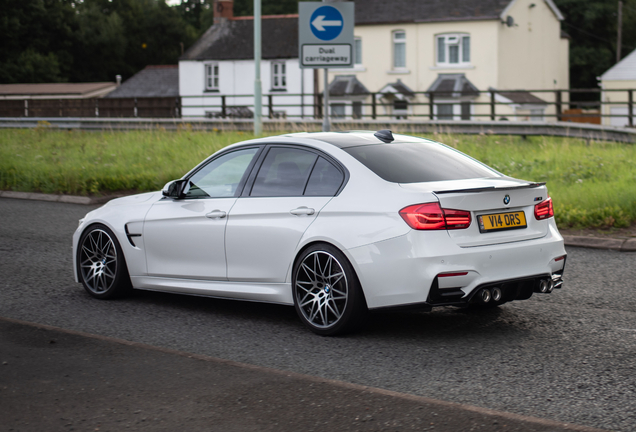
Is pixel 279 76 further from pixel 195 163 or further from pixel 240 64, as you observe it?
pixel 195 163

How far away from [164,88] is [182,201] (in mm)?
57978

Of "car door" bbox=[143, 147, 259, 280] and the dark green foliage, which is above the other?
the dark green foliage

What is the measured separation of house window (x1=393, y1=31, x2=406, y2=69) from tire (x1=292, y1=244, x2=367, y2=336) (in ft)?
144

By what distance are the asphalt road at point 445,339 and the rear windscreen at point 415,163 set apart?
→ 3.73ft

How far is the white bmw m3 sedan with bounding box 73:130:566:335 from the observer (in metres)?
5.41

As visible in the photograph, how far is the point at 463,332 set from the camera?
235 inches

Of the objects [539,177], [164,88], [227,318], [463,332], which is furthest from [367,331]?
[164,88]

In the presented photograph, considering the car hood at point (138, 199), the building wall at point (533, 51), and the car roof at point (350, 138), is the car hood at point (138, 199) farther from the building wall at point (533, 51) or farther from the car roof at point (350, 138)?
the building wall at point (533, 51)

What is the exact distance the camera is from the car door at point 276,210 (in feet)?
19.6

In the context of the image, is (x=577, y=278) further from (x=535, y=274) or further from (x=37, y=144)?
(x=37, y=144)

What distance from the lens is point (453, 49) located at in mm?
46844

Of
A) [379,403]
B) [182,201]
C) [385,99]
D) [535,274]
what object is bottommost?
[379,403]

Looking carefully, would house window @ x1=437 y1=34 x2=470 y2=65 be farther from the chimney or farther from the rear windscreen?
the rear windscreen

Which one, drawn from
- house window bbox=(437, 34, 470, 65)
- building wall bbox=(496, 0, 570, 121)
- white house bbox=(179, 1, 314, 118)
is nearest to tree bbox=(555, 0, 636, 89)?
building wall bbox=(496, 0, 570, 121)
